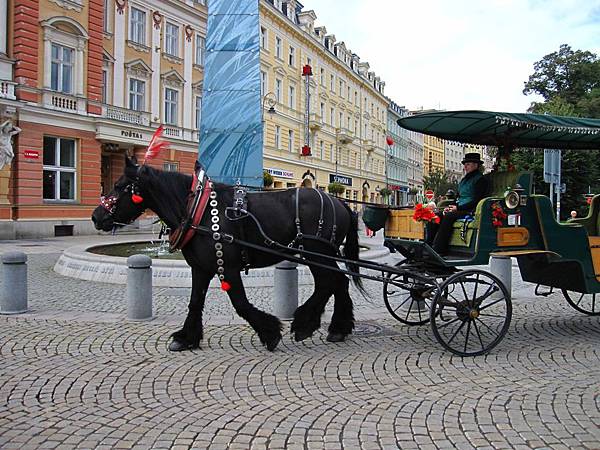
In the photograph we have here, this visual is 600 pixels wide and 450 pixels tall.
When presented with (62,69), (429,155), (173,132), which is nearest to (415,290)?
(62,69)

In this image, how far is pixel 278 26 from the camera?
4222 centimetres

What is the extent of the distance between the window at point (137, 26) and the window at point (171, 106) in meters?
3.14

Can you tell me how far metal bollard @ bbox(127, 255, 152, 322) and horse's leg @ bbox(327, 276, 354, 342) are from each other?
2527mm

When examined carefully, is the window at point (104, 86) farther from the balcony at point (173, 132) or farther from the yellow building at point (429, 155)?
the yellow building at point (429, 155)

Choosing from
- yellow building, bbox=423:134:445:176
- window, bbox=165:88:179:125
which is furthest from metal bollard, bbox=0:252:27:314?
yellow building, bbox=423:134:445:176

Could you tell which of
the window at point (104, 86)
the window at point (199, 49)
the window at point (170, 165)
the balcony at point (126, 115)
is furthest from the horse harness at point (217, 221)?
the window at point (199, 49)

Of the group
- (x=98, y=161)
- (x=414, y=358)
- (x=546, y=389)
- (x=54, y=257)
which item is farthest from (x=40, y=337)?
(x=98, y=161)

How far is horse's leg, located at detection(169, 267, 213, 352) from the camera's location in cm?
559

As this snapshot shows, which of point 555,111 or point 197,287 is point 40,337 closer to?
point 197,287

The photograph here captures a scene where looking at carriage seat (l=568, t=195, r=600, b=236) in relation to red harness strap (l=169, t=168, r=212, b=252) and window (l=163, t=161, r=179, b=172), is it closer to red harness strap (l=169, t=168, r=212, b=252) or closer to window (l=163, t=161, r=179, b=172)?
red harness strap (l=169, t=168, r=212, b=252)

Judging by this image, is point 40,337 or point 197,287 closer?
point 197,287

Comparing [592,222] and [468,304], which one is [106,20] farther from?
[468,304]

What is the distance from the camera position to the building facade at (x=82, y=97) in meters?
22.5

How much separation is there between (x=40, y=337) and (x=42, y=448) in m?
2.99
